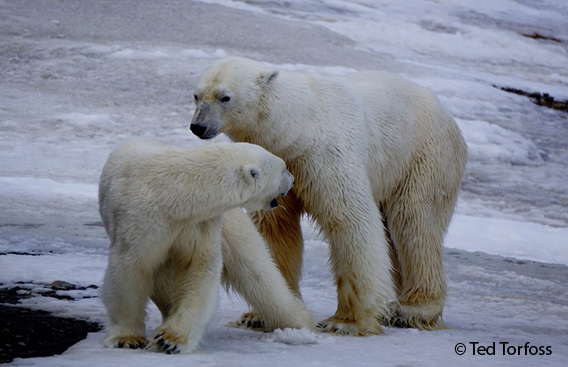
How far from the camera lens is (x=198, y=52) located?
11.9m

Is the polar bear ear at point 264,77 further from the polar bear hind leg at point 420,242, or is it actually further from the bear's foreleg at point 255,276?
the polar bear hind leg at point 420,242

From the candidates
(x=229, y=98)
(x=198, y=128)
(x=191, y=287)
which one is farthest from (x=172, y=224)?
(x=229, y=98)

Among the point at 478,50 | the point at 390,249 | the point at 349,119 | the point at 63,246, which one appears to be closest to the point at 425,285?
the point at 390,249

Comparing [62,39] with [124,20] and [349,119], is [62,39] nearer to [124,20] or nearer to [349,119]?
[124,20]

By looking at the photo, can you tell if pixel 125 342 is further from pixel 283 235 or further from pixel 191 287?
pixel 283 235

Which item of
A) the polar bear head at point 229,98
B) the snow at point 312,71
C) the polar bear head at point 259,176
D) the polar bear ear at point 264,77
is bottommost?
the snow at point 312,71

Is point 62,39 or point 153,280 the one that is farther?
point 62,39

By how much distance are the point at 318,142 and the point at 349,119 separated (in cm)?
25

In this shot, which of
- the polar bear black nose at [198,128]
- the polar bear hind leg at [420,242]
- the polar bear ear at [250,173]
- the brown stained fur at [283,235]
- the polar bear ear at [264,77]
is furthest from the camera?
the polar bear hind leg at [420,242]

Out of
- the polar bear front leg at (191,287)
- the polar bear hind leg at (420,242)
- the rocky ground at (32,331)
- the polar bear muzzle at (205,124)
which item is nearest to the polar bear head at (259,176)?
the polar bear front leg at (191,287)

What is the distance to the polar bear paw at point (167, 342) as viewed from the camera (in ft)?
10.6

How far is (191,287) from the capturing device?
332 centimetres

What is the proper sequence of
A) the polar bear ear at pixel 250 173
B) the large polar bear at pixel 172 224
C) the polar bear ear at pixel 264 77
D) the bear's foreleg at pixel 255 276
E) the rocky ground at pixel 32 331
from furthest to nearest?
the polar bear ear at pixel 264 77 < the bear's foreleg at pixel 255 276 < the polar bear ear at pixel 250 173 < the large polar bear at pixel 172 224 < the rocky ground at pixel 32 331

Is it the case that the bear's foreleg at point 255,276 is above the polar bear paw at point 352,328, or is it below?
above
